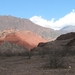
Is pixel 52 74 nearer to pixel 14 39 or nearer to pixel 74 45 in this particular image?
pixel 74 45

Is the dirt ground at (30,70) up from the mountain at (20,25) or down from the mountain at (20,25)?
down

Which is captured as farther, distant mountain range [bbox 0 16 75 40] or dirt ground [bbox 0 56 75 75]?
distant mountain range [bbox 0 16 75 40]

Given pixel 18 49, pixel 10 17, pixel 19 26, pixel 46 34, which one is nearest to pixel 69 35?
pixel 18 49

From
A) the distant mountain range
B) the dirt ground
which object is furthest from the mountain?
the dirt ground

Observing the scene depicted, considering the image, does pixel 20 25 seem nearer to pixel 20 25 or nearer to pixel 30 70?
pixel 20 25

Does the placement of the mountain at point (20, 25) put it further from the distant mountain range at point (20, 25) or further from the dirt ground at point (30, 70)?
the dirt ground at point (30, 70)

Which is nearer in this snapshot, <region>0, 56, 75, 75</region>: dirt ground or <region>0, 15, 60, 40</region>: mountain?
<region>0, 56, 75, 75</region>: dirt ground

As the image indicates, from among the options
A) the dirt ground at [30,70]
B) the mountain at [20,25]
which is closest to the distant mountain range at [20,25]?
the mountain at [20,25]

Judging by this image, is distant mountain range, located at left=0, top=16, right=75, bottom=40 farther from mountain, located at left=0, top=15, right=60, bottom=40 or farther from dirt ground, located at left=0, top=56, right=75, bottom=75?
dirt ground, located at left=0, top=56, right=75, bottom=75

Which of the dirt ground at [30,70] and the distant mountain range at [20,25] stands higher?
the distant mountain range at [20,25]

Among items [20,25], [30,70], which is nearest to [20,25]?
[20,25]

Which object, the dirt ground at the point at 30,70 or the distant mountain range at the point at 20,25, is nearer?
the dirt ground at the point at 30,70

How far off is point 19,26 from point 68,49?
148m

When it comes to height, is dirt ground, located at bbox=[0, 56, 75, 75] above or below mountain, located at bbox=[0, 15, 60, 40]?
below
